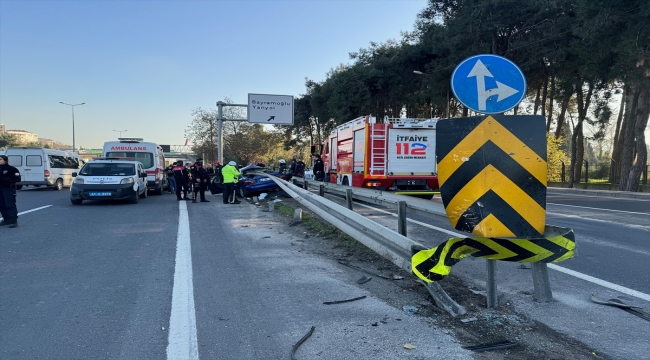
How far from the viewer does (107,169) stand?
48.5ft

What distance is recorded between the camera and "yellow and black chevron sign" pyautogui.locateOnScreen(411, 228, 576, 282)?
3.94m

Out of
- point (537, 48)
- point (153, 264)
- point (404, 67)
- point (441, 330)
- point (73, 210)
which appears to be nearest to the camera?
point (441, 330)

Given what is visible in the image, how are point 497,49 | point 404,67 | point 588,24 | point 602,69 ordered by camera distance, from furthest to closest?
point 404,67, point 497,49, point 602,69, point 588,24

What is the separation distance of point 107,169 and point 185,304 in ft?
39.1

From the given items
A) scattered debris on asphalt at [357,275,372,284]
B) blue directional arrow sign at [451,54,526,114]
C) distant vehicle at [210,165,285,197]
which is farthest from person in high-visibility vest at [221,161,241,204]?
blue directional arrow sign at [451,54,526,114]

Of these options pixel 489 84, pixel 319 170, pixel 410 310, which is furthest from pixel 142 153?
pixel 489 84

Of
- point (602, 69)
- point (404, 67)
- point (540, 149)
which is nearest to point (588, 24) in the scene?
point (602, 69)

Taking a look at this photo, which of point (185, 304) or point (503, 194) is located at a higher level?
point (503, 194)

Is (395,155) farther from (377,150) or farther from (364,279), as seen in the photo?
(364,279)

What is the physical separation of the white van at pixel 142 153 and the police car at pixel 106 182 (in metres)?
3.71

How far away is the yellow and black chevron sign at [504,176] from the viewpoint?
4031mm

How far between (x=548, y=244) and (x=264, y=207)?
10.5m

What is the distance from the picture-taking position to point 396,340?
365 centimetres

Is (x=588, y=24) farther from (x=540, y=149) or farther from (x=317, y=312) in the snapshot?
(x=317, y=312)
